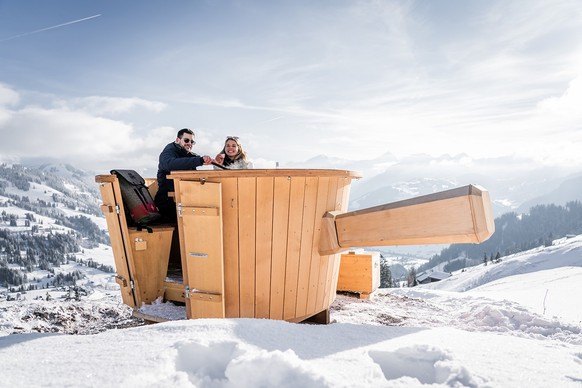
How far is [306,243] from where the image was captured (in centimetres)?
406

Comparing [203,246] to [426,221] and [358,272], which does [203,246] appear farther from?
[358,272]

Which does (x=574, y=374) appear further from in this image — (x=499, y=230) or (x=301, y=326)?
(x=499, y=230)

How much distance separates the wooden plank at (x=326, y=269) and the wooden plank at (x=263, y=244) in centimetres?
70

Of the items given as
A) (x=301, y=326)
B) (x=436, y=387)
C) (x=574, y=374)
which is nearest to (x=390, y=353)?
(x=436, y=387)

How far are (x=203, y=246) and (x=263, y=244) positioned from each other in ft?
2.09

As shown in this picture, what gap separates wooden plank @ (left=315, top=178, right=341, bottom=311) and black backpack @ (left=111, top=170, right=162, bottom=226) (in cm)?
234

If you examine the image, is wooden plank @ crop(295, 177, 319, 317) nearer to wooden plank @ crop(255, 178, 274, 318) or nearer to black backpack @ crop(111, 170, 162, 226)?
wooden plank @ crop(255, 178, 274, 318)

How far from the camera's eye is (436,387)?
1.71m

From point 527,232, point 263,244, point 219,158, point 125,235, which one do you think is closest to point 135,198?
point 125,235

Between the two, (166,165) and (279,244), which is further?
(166,165)

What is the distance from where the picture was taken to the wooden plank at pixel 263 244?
3760 millimetres

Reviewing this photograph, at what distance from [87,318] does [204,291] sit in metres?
2.71

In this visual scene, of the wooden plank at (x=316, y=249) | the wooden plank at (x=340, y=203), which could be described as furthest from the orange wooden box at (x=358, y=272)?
the wooden plank at (x=316, y=249)

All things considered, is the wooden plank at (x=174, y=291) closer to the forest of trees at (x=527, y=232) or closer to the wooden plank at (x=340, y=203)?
the wooden plank at (x=340, y=203)
